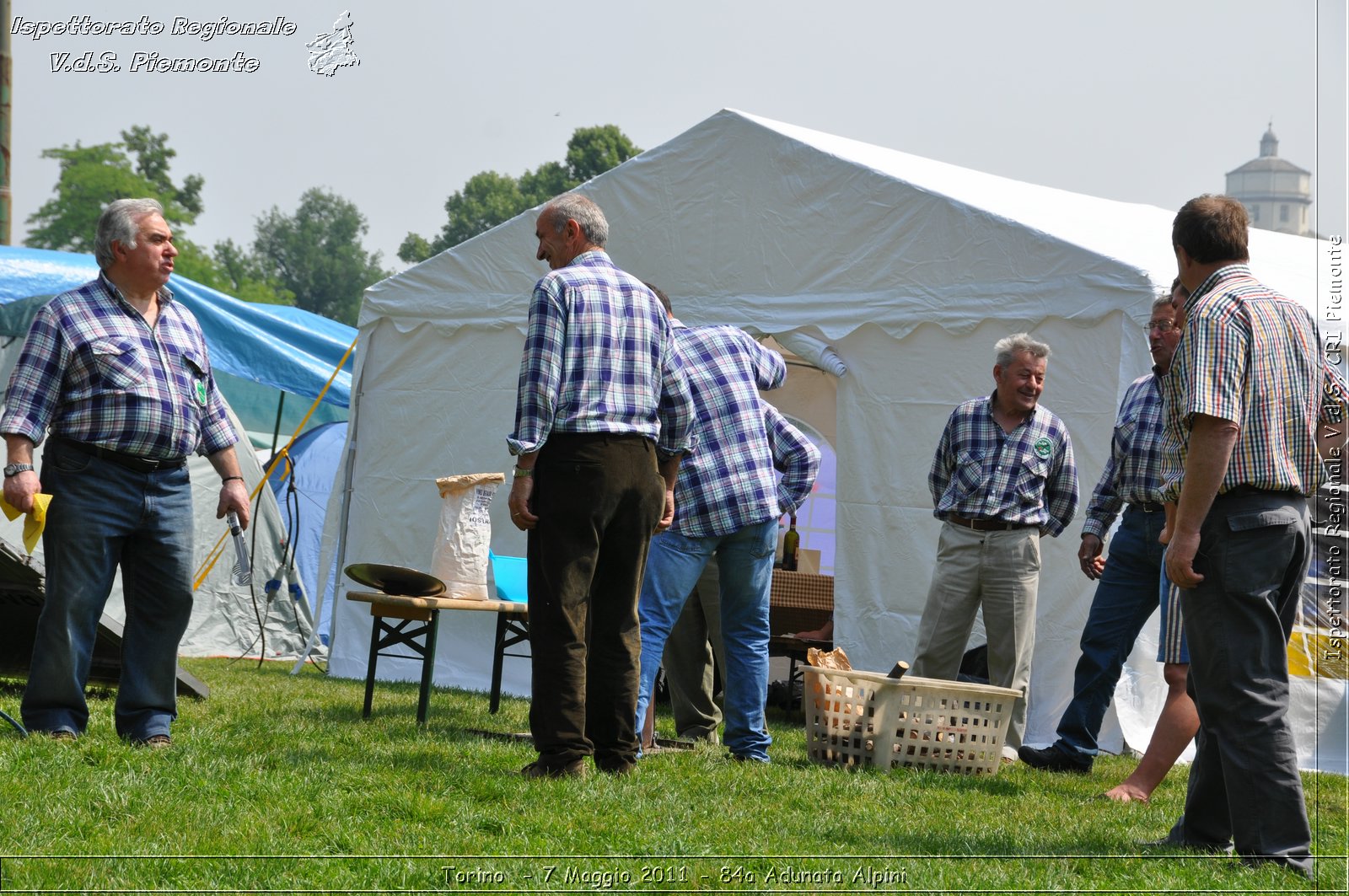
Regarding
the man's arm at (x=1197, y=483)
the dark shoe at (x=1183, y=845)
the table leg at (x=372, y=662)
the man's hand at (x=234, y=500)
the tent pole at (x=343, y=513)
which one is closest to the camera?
the man's arm at (x=1197, y=483)

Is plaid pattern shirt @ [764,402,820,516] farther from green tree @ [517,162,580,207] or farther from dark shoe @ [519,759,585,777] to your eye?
green tree @ [517,162,580,207]

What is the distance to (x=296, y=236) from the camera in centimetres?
7569

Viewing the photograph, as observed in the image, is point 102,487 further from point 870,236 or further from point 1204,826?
point 870,236

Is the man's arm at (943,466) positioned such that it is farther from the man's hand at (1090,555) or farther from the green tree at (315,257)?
the green tree at (315,257)

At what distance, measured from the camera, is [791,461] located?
5.13m

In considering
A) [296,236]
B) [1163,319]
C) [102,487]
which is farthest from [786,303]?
[296,236]

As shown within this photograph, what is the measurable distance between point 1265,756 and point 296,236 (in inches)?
3023

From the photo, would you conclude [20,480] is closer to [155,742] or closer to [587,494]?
[155,742]

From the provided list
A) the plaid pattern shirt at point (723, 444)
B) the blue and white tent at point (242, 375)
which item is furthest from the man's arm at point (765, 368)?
the blue and white tent at point (242, 375)

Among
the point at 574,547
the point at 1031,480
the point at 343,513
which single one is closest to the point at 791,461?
the point at 1031,480

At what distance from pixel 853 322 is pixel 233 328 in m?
4.59

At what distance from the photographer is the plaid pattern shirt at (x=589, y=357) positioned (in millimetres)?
3859

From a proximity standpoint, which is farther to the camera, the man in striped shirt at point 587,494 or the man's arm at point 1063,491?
the man's arm at point 1063,491

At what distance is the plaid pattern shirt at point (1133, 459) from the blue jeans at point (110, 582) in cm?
330
